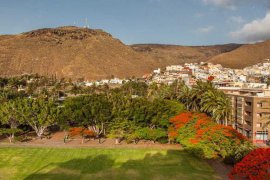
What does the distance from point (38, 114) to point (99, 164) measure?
22719 millimetres

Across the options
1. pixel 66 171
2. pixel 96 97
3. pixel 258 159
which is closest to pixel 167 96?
pixel 96 97

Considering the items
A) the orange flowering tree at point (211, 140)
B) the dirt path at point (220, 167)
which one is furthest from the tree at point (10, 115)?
the dirt path at point (220, 167)

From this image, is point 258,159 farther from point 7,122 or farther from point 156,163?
point 7,122

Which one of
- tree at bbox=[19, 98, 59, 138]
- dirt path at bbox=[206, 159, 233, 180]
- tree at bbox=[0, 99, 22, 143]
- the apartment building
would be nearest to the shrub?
tree at bbox=[19, 98, 59, 138]

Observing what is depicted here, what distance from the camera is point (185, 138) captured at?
53438 millimetres

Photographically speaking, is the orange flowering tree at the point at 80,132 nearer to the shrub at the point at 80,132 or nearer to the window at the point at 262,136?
the shrub at the point at 80,132

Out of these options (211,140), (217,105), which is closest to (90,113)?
(217,105)

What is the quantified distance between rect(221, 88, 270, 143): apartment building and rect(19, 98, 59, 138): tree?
35270 mm

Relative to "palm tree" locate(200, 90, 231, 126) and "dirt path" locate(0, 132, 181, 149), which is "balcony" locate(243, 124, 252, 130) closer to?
"palm tree" locate(200, 90, 231, 126)

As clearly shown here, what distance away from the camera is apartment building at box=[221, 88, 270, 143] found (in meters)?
62.8

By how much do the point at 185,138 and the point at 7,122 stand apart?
114ft

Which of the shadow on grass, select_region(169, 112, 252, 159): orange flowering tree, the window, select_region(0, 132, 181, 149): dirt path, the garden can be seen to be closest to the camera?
the shadow on grass

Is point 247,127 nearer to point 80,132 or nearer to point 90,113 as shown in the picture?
point 90,113

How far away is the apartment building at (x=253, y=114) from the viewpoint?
62.8 meters
